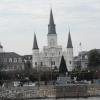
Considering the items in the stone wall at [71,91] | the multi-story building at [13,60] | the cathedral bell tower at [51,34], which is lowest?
the stone wall at [71,91]

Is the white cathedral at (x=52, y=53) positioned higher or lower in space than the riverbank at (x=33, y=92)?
higher

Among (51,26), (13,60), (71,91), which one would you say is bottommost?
(71,91)

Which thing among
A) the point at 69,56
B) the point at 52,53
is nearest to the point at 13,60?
the point at 52,53

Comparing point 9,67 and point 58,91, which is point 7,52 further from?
point 58,91

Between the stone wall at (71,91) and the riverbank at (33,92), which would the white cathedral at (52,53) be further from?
the stone wall at (71,91)

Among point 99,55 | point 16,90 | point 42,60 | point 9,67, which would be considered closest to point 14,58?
point 9,67

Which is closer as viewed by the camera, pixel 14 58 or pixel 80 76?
pixel 80 76

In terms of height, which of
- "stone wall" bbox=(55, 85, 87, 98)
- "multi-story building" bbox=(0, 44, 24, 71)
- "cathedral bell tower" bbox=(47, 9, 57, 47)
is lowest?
"stone wall" bbox=(55, 85, 87, 98)

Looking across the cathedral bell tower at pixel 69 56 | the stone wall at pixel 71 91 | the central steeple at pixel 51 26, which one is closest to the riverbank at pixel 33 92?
the stone wall at pixel 71 91

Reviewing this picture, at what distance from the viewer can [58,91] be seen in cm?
5084

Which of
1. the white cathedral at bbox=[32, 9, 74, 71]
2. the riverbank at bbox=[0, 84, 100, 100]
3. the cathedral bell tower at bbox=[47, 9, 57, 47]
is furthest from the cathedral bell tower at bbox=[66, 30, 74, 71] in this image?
the riverbank at bbox=[0, 84, 100, 100]

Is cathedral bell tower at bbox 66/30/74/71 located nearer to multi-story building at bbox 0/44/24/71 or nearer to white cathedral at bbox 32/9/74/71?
white cathedral at bbox 32/9/74/71

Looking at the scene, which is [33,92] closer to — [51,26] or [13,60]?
[13,60]

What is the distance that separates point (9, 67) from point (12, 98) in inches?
3523
